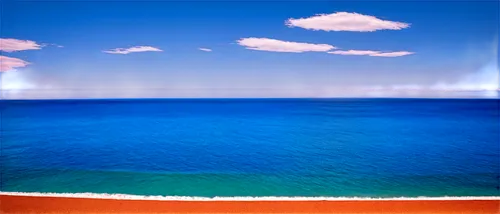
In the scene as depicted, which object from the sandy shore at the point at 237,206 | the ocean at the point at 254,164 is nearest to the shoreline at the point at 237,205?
the sandy shore at the point at 237,206

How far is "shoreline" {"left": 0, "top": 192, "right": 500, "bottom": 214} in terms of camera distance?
3672 millimetres

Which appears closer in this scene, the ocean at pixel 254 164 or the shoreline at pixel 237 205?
the shoreline at pixel 237 205

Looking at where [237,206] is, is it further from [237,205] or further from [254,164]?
[254,164]

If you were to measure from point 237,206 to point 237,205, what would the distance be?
20 millimetres

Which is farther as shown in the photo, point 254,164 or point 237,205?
point 254,164

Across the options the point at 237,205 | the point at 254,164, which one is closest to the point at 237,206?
the point at 237,205

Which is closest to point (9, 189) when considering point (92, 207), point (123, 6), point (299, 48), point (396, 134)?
point (92, 207)

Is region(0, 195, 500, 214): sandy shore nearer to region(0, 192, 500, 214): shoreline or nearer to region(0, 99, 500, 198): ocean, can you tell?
region(0, 192, 500, 214): shoreline

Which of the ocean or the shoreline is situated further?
the ocean

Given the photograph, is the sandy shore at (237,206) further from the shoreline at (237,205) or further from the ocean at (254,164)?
the ocean at (254,164)

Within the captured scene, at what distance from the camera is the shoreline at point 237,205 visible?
3672 mm

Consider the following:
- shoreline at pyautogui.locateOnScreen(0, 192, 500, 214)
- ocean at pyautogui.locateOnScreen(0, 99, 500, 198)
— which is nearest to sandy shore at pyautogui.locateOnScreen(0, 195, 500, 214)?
shoreline at pyautogui.locateOnScreen(0, 192, 500, 214)

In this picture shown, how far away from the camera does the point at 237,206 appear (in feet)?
12.3

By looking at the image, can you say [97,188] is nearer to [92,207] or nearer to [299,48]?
[92,207]
